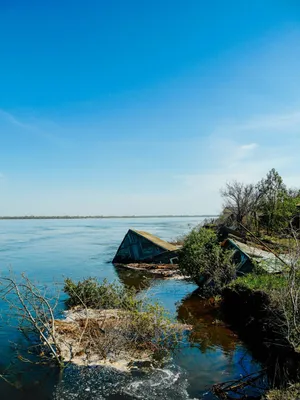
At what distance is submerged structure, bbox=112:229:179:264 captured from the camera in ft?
83.4

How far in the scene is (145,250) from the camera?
26.7 metres

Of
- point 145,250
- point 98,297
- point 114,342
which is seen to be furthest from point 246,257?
point 145,250

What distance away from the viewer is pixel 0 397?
24.6ft

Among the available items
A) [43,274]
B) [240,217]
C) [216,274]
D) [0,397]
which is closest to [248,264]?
[216,274]

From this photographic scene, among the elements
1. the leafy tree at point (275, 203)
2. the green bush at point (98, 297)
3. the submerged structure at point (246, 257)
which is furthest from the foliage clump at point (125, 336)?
the leafy tree at point (275, 203)

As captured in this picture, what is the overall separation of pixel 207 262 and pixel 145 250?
36.1ft

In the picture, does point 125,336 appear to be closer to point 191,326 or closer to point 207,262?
point 191,326

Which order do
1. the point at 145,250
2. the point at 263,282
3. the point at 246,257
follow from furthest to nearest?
the point at 145,250
the point at 246,257
the point at 263,282

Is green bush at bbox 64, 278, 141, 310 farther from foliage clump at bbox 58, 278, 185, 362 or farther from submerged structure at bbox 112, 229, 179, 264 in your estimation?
submerged structure at bbox 112, 229, 179, 264

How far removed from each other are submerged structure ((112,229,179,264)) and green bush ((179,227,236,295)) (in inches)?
272

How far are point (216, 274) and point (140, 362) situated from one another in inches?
285

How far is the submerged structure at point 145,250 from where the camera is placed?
25406 millimetres

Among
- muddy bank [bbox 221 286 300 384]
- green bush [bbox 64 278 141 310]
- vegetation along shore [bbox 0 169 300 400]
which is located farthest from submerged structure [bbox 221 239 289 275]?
green bush [bbox 64 278 141 310]

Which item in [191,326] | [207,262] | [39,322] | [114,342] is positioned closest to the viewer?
[114,342]
